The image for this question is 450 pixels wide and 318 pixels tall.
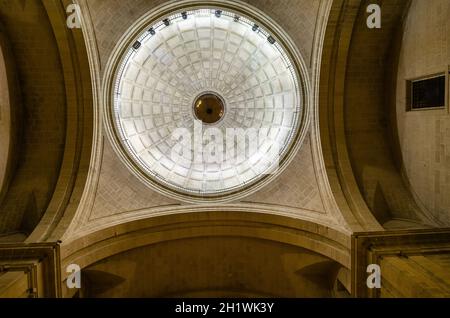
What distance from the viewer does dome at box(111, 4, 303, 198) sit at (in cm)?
1247

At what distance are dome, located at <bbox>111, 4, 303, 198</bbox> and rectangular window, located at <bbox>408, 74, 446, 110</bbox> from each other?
3278 mm

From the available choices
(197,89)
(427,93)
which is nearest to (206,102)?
(197,89)

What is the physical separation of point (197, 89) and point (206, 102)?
610 mm

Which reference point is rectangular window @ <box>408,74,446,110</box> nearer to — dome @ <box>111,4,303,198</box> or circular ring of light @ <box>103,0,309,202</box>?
circular ring of light @ <box>103,0,309,202</box>

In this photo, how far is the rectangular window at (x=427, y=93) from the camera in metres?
9.55

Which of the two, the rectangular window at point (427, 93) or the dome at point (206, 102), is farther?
the dome at point (206, 102)

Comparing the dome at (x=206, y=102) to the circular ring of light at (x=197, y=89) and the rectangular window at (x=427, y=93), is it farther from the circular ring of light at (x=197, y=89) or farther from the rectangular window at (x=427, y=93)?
the rectangular window at (x=427, y=93)

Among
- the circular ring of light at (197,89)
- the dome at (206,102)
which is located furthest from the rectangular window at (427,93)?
the dome at (206,102)

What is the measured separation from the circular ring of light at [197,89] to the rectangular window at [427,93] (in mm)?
3085

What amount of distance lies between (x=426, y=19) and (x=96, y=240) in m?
10.8

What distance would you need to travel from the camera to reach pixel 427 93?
1009 cm

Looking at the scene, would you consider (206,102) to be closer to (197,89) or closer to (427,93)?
(197,89)

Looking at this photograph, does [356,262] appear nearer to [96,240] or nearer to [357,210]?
[357,210]

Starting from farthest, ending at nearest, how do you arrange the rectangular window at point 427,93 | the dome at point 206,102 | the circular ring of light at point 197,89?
the dome at point 206,102 → the circular ring of light at point 197,89 → the rectangular window at point 427,93
